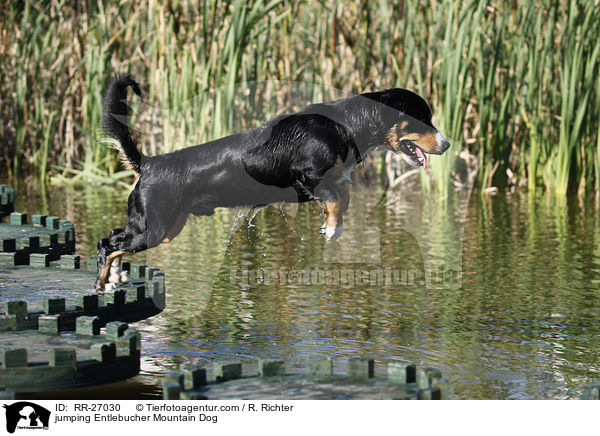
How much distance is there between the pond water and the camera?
17.1 ft

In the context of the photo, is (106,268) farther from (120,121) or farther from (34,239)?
(34,239)

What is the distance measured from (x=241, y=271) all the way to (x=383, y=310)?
1.59m

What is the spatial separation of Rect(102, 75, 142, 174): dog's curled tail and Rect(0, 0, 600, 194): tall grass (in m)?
4.22

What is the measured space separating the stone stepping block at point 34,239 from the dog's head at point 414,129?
2.56m

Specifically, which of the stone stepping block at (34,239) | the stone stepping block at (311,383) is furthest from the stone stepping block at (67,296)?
the stone stepping block at (311,383)

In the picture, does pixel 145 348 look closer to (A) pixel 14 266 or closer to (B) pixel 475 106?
(A) pixel 14 266

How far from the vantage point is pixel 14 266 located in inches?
261

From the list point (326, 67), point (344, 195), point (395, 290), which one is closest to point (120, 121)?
point (344, 195)

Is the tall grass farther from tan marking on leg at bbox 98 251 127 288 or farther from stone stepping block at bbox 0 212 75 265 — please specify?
tan marking on leg at bbox 98 251 127 288

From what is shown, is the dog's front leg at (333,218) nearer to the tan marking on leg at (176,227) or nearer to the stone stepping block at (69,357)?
the tan marking on leg at (176,227)

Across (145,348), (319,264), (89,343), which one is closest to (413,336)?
(145,348)
